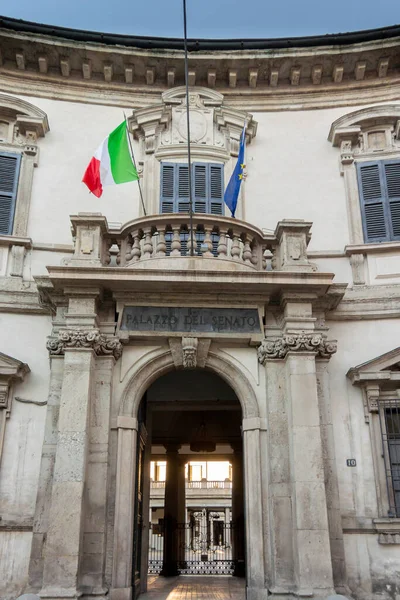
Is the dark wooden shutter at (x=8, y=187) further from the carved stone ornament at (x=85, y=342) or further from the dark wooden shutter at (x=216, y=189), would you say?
the dark wooden shutter at (x=216, y=189)

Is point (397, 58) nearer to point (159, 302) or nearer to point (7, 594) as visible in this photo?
point (159, 302)

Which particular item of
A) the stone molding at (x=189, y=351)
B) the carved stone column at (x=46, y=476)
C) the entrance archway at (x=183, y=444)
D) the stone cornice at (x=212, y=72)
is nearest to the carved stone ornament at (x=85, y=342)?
the carved stone column at (x=46, y=476)

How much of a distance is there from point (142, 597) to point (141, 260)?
5.78 m

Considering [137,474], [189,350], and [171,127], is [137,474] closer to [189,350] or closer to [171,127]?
[189,350]

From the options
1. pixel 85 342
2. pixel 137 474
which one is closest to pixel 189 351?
pixel 85 342

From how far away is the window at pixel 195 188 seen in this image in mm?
11914

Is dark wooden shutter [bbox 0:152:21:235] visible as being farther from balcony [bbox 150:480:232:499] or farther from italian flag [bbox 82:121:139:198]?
balcony [bbox 150:480:232:499]

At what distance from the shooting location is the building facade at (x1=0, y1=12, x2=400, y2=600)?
8891 millimetres

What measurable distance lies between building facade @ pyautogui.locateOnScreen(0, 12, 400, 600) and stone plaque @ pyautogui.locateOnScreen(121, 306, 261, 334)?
1.1 inches

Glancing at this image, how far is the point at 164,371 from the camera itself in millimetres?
9922

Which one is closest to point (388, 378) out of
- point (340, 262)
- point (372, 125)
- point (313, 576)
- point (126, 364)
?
point (340, 262)

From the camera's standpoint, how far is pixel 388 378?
9898mm

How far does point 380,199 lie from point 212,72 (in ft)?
14.3

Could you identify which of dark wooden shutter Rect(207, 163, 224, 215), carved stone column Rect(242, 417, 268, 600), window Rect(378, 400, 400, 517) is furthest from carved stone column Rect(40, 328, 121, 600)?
window Rect(378, 400, 400, 517)
